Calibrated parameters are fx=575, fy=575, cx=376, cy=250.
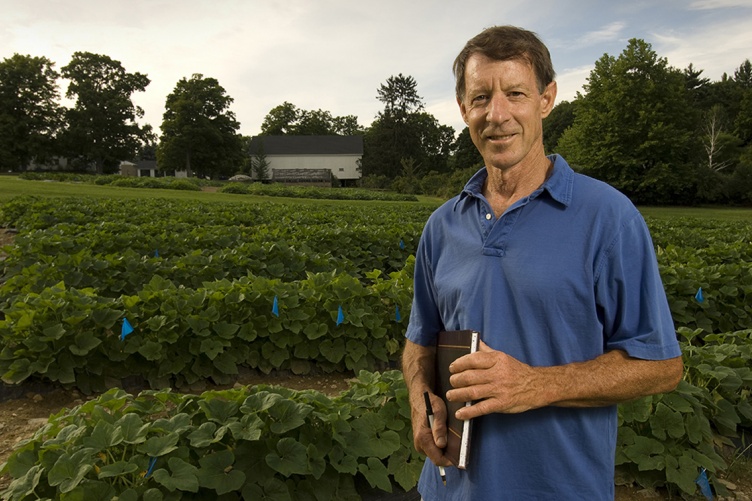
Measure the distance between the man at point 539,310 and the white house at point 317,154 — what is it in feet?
251

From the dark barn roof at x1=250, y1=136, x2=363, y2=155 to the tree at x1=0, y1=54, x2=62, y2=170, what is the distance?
24453 millimetres

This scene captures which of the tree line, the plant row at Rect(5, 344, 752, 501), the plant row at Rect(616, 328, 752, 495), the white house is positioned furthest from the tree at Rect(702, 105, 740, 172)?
the plant row at Rect(5, 344, 752, 501)

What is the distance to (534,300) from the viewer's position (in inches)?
58.4

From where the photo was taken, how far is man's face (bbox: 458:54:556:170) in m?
1.62

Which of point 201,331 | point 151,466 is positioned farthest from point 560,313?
point 201,331

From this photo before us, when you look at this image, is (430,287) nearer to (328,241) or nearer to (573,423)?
(573,423)

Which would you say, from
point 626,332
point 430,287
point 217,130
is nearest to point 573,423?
point 626,332

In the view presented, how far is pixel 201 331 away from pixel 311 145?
253 ft

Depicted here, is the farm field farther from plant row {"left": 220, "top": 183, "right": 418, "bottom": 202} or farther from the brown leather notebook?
plant row {"left": 220, "top": 183, "right": 418, "bottom": 202}

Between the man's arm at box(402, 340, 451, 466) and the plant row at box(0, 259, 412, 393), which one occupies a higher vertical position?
the man's arm at box(402, 340, 451, 466)

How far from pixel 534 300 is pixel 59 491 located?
2207 millimetres

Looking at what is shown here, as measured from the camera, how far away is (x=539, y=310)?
149cm

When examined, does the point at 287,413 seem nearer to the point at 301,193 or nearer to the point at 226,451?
the point at 226,451

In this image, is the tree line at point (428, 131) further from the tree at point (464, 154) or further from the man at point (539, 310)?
the man at point (539, 310)
